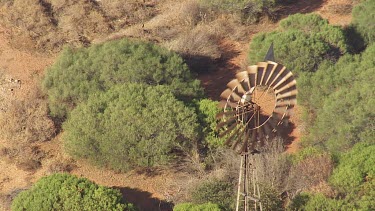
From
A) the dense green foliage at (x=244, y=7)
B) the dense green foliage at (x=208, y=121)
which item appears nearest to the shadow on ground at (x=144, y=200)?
the dense green foliage at (x=208, y=121)

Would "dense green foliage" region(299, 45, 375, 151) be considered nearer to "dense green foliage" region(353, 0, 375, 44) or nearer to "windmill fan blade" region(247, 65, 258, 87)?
"dense green foliage" region(353, 0, 375, 44)

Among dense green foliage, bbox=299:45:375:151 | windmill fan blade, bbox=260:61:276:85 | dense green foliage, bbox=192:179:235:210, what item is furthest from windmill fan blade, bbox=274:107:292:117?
dense green foliage, bbox=299:45:375:151

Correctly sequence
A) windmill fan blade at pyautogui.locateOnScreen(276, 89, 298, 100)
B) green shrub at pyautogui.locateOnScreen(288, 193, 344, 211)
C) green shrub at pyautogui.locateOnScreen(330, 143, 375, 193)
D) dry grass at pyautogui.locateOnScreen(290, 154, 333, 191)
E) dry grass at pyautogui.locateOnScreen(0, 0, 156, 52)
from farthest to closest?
dry grass at pyautogui.locateOnScreen(0, 0, 156, 52)
dry grass at pyautogui.locateOnScreen(290, 154, 333, 191)
green shrub at pyautogui.locateOnScreen(330, 143, 375, 193)
green shrub at pyautogui.locateOnScreen(288, 193, 344, 211)
windmill fan blade at pyautogui.locateOnScreen(276, 89, 298, 100)

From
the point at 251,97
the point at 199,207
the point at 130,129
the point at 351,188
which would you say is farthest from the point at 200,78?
the point at 251,97

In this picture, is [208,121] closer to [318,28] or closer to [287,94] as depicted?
[318,28]

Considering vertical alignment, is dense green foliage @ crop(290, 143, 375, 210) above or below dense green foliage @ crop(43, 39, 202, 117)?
below

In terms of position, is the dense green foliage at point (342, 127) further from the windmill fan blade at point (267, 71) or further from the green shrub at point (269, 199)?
the windmill fan blade at point (267, 71)

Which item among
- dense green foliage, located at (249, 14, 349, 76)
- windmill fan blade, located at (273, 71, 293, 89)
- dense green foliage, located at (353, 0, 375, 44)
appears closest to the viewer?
windmill fan blade, located at (273, 71, 293, 89)
